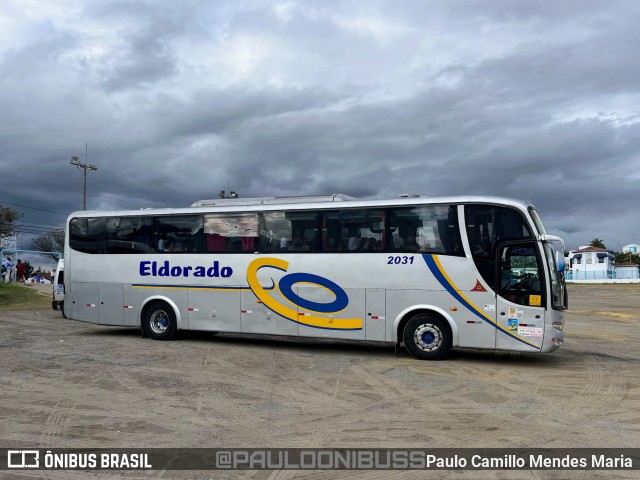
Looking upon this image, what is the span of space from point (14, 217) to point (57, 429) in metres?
43.3

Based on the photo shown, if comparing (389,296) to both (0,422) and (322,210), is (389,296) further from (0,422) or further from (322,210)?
(0,422)

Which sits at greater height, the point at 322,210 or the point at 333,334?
the point at 322,210

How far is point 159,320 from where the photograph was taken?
15461 mm

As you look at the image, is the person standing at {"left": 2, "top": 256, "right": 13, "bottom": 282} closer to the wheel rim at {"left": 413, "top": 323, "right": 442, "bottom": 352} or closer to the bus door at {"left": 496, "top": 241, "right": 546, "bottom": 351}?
the wheel rim at {"left": 413, "top": 323, "right": 442, "bottom": 352}

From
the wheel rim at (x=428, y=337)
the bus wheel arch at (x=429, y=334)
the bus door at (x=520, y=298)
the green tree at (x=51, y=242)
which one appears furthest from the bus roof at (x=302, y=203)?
the green tree at (x=51, y=242)

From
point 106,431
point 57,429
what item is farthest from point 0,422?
point 106,431

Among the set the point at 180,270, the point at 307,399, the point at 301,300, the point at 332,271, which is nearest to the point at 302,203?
the point at 332,271

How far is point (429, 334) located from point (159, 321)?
7140 millimetres

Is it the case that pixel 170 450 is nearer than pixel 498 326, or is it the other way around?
pixel 170 450

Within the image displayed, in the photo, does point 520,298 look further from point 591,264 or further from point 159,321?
point 591,264

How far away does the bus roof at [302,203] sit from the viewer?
39.4ft

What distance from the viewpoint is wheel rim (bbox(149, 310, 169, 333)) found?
50.4 feet

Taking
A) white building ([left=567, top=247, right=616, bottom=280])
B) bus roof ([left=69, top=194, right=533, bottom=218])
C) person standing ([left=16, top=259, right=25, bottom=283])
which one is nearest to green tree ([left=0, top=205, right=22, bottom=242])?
person standing ([left=16, top=259, right=25, bottom=283])

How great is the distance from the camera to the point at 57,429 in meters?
6.75
